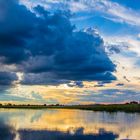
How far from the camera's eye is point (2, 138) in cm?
3694

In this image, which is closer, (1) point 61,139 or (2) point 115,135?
(1) point 61,139

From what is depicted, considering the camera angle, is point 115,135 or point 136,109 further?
point 136,109

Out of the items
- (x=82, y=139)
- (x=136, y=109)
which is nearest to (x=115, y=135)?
(x=82, y=139)

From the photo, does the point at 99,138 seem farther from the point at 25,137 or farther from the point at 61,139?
the point at 25,137

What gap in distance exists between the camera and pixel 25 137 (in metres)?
37.8

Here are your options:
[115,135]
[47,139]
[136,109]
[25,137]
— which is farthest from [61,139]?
[136,109]

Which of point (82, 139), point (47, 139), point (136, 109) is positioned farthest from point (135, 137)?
point (136, 109)

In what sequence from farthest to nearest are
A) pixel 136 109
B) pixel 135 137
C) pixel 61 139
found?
pixel 136 109 → pixel 135 137 → pixel 61 139

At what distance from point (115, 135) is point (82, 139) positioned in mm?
5590

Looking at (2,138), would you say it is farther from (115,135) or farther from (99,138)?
(115,135)

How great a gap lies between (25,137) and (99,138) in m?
7.51

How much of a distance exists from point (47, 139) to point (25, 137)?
2.43 metres

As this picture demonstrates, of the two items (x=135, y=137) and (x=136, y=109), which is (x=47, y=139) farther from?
(x=136, y=109)

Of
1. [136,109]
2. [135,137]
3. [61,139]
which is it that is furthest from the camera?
[136,109]
